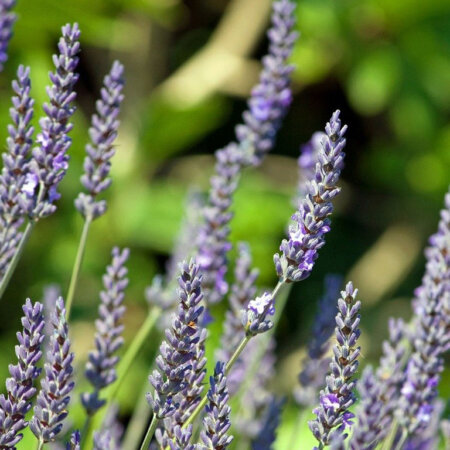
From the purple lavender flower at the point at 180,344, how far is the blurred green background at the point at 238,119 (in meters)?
1.50

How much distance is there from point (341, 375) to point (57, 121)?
12.8 inches

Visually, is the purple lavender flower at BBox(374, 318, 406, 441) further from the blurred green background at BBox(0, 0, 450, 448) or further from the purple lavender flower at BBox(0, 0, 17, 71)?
the blurred green background at BBox(0, 0, 450, 448)

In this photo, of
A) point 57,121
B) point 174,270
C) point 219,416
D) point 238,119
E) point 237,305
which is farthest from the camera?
point 238,119

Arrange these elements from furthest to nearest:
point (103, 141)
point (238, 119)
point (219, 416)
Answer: point (238, 119)
point (103, 141)
point (219, 416)

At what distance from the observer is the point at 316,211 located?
24.8 inches

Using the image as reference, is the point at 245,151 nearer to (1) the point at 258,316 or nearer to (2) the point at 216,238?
(2) the point at 216,238

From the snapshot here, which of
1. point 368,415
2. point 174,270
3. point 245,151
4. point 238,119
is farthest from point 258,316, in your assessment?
point 238,119

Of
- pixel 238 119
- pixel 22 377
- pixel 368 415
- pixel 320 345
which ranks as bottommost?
pixel 22 377

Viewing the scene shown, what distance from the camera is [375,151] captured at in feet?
7.91

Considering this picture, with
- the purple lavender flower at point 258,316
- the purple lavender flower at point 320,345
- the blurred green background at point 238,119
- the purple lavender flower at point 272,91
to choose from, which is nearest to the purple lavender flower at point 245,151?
the purple lavender flower at point 272,91

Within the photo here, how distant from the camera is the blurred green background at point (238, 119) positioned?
221cm

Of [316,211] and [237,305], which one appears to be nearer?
[316,211]

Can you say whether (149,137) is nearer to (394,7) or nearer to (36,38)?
(36,38)

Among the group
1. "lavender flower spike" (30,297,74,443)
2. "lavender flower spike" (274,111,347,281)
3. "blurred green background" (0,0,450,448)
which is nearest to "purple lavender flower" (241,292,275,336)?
"lavender flower spike" (274,111,347,281)
